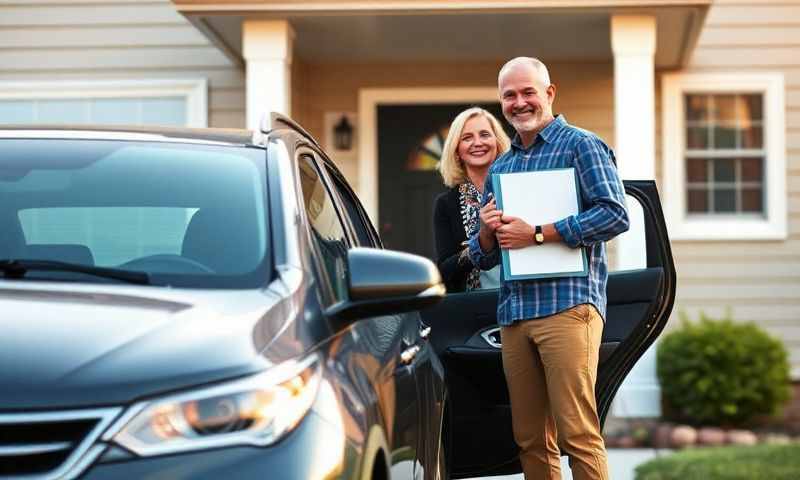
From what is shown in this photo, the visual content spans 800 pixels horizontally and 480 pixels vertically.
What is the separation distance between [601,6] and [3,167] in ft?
23.7

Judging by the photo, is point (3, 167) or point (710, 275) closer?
point (3, 167)

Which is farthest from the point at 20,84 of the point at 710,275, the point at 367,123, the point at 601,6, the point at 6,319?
the point at 6,319

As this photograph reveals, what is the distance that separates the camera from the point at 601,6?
1055 centimetres

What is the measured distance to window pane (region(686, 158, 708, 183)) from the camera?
12820 mm

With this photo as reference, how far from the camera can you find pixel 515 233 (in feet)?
16.1

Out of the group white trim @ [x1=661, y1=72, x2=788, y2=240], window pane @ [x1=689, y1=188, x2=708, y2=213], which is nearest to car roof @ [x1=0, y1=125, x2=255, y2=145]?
white trim @ [x1=661, y1=72, x2=788, y2=240]

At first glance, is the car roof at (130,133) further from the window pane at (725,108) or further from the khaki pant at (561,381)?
the window pane at (725,108)

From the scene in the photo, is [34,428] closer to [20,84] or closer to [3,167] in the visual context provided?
[3,167]

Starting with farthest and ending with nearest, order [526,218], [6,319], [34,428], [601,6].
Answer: [601,6] → [526,218] → [6,319] → [34,428]

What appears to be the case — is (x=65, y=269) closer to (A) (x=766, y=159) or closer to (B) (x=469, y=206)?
(B) (x=469, y=206)

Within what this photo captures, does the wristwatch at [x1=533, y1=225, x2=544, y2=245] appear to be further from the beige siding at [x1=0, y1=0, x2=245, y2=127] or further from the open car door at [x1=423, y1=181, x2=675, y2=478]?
the beige siding at [x1=0, y1=0, x2=245, y2=127]

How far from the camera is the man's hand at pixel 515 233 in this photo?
4910mm

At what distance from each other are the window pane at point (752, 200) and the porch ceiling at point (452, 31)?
1.32m

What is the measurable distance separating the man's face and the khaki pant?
67cm
